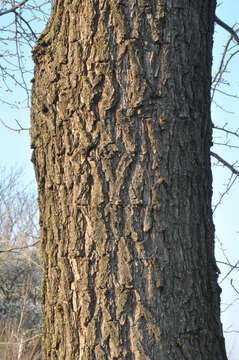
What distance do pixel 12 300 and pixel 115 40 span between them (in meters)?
8.56

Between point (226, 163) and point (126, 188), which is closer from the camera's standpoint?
point (126, 188)

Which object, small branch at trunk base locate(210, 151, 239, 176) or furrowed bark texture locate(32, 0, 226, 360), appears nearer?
furrowed bark texture locate(32, 0, 226, 360)

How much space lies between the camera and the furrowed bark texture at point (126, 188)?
1.32m

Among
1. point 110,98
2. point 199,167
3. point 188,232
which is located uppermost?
point 110,98

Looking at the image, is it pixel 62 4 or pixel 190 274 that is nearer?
pixel 190 274

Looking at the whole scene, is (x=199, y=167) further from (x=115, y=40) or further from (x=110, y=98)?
(x=115, y=40)

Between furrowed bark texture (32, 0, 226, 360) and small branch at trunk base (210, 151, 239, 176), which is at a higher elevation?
small branch at trunk base (210, 151, 239, 176)

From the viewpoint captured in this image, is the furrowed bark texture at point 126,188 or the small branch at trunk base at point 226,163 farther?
the small branch at trunk base at point 226,163

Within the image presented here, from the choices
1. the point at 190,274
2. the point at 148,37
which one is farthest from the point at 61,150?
the point at 190,274

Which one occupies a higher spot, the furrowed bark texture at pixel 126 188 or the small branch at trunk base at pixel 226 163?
the small branch at trunk base at pixel 226 163

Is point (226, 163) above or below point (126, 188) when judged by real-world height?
above

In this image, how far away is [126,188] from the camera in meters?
1.36

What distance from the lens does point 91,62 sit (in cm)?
145

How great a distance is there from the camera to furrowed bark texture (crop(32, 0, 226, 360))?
4.32 ft
